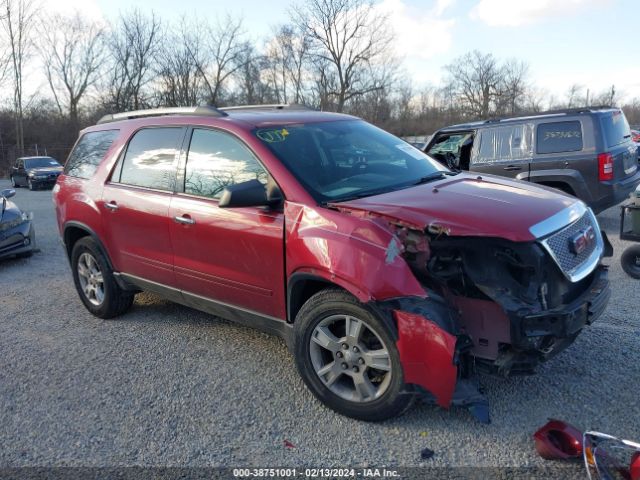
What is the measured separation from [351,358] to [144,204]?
7.31ft

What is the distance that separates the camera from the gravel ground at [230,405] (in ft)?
9.39

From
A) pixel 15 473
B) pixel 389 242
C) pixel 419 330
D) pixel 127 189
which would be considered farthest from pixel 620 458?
pixel 127 189

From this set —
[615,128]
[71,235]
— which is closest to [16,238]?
[71,235]

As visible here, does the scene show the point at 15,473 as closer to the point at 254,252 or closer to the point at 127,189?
the point at 254,252

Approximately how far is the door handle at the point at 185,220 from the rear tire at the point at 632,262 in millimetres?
4674

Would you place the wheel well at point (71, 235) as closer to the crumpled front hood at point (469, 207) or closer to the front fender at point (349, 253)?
the front fender at point (349, 253)

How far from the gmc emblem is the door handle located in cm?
252

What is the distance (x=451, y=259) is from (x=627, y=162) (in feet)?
21.6

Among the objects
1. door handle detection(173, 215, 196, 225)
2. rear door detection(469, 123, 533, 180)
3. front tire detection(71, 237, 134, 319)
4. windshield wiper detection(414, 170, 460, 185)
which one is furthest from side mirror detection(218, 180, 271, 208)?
rear door detection(469, 123, 533, 180)

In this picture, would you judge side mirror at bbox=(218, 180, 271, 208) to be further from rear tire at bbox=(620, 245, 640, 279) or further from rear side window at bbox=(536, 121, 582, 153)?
rear side window at bbox=(536, 121, 582, 153)

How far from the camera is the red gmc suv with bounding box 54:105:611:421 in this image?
111 inches

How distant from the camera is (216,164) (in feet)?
12.6

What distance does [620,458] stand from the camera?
263cm

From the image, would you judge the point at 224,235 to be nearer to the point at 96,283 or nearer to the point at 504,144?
the point at 96,283
